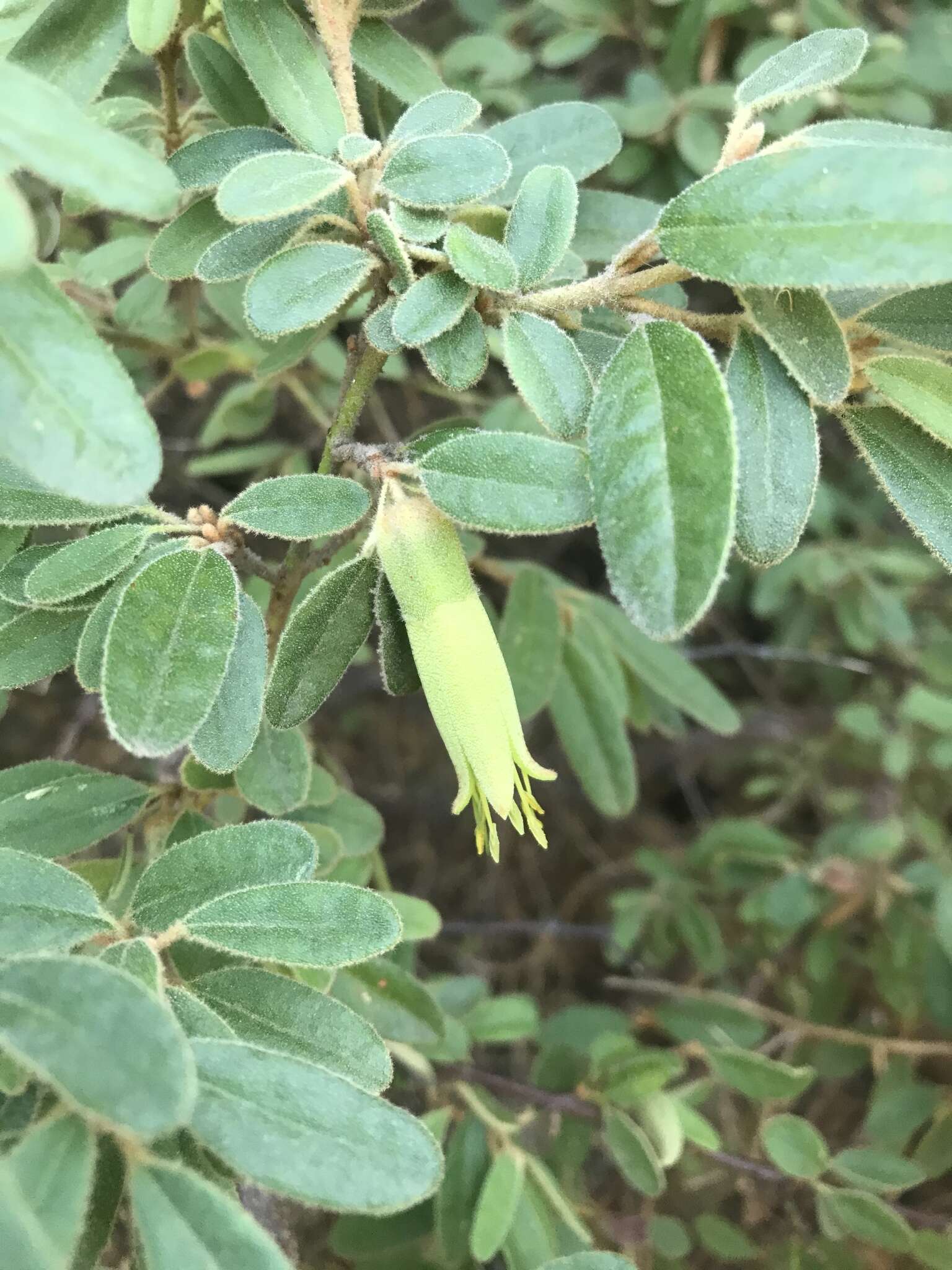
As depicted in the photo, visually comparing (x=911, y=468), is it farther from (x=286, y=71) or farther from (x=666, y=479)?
(x=286, y=71)

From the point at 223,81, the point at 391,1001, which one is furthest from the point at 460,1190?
the point at 223,81

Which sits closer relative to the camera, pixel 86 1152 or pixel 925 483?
pixel 86 1152

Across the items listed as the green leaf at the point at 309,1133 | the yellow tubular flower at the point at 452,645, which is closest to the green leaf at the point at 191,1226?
the green leaf at the point at 309,1133

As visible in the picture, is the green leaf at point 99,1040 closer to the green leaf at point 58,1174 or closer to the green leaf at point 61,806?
the green leaf at point 58,1174

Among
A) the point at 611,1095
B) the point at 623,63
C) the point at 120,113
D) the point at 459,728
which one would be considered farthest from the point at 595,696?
the point at 623,63

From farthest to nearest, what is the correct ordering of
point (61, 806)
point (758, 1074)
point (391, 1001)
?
1. point (758, 1074)
2. point (391, 1001)
3. point (61, 806)

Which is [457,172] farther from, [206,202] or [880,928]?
[880,928]
